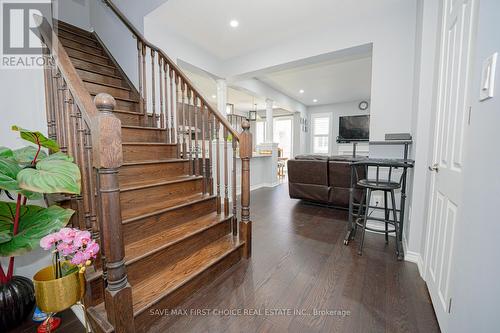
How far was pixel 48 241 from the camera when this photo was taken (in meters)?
0.94

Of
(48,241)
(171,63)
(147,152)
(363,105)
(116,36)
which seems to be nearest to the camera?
(48,241)

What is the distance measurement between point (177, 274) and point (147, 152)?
1.36 metres

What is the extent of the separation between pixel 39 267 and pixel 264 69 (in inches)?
142

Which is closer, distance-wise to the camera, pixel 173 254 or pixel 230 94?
pixel 173 254

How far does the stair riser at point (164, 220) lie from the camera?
A: 1560 mm

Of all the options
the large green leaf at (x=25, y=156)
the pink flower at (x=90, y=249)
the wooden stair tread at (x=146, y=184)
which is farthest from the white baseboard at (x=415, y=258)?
the large green leaf at (x=25, y=156)

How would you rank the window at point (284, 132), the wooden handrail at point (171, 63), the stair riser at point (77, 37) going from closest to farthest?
1. the wooden handrail at point (171, 63)
2. the stair riser at point (77, 37)
3. the window at point (284, 132)

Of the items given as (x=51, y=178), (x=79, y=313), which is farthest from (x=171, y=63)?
(x=79, y=313)

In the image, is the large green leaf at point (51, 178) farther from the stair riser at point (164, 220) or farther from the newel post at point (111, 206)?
the stair riser at point (164, 220)

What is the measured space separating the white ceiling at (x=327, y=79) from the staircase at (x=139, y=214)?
2567 mm

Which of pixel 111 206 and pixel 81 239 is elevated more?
A: pixel 111 206

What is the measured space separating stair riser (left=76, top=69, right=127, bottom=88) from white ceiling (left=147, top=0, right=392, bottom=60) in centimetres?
99

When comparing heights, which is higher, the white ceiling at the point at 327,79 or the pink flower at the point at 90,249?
the white ceiling at the point at 327,79

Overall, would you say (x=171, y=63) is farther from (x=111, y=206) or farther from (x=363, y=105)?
(x=363, y=105)
